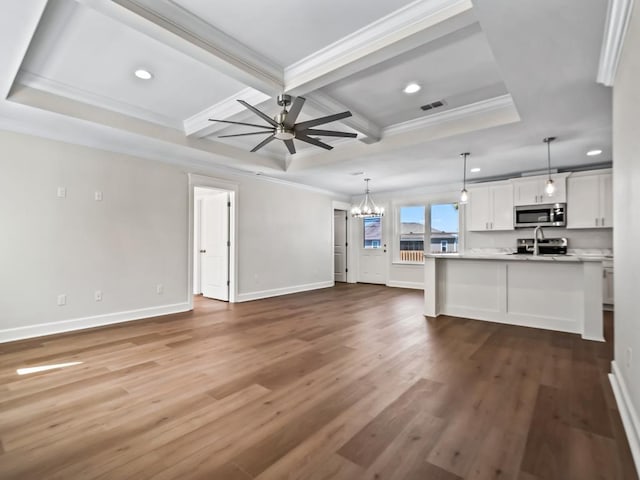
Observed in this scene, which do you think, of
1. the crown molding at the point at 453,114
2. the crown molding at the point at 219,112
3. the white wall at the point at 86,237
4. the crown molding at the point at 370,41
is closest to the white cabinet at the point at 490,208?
the crown molding at the point at 453,114

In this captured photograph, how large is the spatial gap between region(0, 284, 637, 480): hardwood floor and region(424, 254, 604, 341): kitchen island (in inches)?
13.0

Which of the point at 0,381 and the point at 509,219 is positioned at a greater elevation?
the point at 509,219

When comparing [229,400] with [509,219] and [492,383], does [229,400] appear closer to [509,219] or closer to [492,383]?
[492,383]

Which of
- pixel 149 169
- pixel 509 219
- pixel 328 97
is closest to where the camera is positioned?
pixel 328 97

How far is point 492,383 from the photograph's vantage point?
103 inches

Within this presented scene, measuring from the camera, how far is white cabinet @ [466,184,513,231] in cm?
655

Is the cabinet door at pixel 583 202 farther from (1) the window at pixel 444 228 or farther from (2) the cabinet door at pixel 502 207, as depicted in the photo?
(1) the window at pixel 444 228

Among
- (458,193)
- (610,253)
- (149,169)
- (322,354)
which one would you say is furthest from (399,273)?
(149,169)

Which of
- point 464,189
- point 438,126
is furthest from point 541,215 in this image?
point 438,126

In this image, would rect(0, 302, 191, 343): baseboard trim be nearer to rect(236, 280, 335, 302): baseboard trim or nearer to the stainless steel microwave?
rect(236, 280, 335, 302): baseboard trim

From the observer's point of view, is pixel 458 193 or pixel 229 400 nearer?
pixel 229 400

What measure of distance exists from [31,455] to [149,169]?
420 cm

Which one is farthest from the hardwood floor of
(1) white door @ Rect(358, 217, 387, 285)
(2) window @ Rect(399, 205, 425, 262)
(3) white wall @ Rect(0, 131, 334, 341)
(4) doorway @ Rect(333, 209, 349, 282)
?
(4) doorway @ Rect(333, 209, 349, 282)

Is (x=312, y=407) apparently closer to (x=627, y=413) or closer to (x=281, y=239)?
(x=627, y=413)
